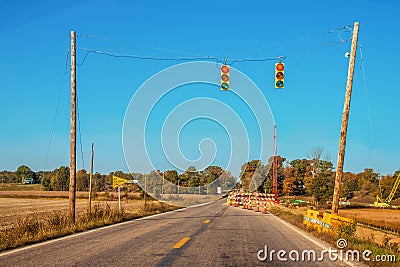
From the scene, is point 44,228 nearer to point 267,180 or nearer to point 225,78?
point 225,78

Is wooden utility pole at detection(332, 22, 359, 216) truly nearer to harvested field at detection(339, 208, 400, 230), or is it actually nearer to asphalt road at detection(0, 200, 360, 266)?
asphalt road at detection(0, 200, 360, 266)

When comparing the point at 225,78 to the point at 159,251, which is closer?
the point at 159,251

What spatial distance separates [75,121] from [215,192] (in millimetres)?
90419

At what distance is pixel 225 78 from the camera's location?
18.4 m

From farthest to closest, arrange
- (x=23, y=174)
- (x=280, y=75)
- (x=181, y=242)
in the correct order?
1. (x=23, y=174)
2. (x=280, y=75)
3. (x=181, y=242)

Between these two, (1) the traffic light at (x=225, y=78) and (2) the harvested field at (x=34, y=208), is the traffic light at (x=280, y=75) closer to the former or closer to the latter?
(1) the traffic light at (x=225, y=78)

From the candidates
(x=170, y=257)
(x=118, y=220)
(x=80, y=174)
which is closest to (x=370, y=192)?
(x=80, y=174)

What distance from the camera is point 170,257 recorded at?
901cm

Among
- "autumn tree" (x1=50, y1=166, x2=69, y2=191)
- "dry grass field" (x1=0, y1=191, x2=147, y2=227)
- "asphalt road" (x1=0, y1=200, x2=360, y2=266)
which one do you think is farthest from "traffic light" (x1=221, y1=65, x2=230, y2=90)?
"autumn tree" (x1=50, y1=166, x2=69, y2=191)

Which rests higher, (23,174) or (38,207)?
(38,207)

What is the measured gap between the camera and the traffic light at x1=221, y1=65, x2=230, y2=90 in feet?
59.8

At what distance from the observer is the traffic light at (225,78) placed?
59.8 feet

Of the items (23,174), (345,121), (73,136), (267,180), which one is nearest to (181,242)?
(73,136)

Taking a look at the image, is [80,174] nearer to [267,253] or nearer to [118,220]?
[118,220]
